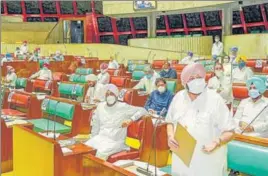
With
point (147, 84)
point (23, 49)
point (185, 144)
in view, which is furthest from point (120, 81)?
point (23, 49)

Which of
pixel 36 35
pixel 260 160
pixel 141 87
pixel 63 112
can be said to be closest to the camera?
pixel 260 160

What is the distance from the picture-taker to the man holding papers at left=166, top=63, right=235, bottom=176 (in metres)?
2.50

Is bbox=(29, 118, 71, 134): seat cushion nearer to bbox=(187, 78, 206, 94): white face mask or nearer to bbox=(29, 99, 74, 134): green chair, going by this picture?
bbox=(29, 99, 74, 134): green chair

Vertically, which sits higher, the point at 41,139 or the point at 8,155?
the point at 41,139

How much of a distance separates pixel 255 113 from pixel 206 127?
70.8 inches

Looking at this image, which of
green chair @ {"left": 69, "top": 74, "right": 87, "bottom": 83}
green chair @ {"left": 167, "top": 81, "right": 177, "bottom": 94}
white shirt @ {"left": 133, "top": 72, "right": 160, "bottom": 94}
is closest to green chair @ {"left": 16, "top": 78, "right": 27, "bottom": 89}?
green chair @ {"left": 69, "top": 74, "right": 87, "bottom": 83}

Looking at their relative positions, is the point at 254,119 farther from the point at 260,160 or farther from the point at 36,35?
the point at 36,35

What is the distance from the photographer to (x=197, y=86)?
8.16 ft

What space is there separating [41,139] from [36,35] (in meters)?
15.8

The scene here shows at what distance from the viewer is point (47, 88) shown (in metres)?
7.64

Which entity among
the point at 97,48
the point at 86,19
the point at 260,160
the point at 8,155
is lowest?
the point at 8,155

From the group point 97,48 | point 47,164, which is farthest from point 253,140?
point 97,48

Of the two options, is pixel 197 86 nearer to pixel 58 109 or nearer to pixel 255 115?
pixel 255 115

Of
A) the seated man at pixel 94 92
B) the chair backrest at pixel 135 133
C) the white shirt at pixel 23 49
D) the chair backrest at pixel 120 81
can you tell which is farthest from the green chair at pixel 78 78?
the white shirt at pixel 23 49
